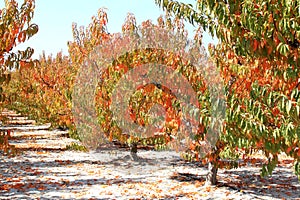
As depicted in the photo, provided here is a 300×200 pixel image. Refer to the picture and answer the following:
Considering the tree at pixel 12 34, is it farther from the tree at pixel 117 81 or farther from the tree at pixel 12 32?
the tree at pixel 117 81

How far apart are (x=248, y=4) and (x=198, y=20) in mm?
1356

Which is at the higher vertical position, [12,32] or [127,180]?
[12,32]

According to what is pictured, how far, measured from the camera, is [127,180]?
40.7 feet

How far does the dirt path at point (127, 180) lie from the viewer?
10.5m

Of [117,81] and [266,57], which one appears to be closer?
[266,57]

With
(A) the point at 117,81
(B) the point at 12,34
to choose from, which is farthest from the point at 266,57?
(A) the point at 117,81

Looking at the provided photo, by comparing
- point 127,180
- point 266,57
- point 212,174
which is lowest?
point 127,180

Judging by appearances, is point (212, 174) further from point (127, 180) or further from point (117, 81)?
point (117, 81)

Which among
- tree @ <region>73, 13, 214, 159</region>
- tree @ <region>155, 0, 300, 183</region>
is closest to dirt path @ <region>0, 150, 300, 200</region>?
tree @ <region>73, 13, 214, 159</region>

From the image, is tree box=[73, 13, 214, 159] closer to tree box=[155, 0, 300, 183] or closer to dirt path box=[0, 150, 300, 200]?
dirt path box=[0, 150, 300, 200]

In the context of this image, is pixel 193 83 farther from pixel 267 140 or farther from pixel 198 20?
pixel 267 140

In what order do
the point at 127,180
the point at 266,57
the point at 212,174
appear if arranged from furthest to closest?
the point at 127,180
the point at 212,174
the point at 266,57

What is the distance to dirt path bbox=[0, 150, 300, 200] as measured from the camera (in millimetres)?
10508

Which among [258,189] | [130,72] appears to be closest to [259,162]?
[258,189]
